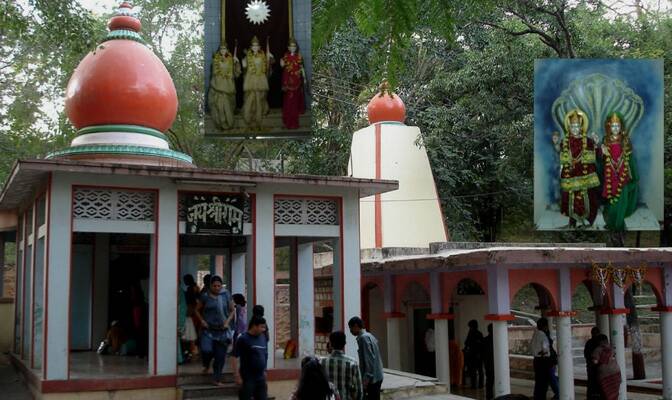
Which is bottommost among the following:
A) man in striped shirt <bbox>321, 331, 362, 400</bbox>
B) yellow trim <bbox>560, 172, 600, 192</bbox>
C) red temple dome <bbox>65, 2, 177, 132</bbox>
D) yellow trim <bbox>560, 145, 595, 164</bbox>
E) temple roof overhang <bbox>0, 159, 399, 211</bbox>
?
man in striped shirt <bbox>321, 331, 362, 400</bbox>

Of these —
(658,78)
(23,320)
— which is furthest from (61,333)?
(658,78)

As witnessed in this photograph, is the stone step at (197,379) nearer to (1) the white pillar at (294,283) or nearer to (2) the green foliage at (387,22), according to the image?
(1) the white pillar at (294,283)

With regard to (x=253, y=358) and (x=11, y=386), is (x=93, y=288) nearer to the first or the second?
(x=11, y=386)

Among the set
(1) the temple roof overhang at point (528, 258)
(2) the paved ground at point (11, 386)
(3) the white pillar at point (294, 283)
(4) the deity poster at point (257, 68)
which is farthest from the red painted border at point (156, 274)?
(1) the temple roof overhang at point (528, 258)

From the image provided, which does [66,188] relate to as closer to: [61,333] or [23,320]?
[61,333]

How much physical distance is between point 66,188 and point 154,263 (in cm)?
146

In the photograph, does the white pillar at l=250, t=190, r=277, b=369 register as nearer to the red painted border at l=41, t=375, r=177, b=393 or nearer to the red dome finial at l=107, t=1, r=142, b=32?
the red painted border at l=41, t=375, r=177, b=393

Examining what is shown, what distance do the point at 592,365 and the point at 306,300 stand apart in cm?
461

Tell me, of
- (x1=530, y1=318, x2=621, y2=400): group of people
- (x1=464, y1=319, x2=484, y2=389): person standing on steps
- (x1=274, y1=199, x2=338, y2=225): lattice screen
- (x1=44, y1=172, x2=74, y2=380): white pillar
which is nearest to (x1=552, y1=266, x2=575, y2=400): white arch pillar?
(x1=530, y1=318, x2=621, y2=400): group of people

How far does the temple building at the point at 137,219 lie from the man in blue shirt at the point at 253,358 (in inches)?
83.1

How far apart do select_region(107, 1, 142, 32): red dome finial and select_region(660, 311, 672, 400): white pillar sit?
11521 millimetres

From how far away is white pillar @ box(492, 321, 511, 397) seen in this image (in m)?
12.8

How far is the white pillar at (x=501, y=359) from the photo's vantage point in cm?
1283

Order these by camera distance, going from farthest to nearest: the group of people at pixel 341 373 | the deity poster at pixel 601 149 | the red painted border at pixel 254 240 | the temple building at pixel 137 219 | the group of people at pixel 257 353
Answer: the deity poster at pixel 601 149, the red painted border at pixel 254 240, the temple building at pixel 137 219, the group of people at pixel 257 353, the group of people at pixel 341 373
